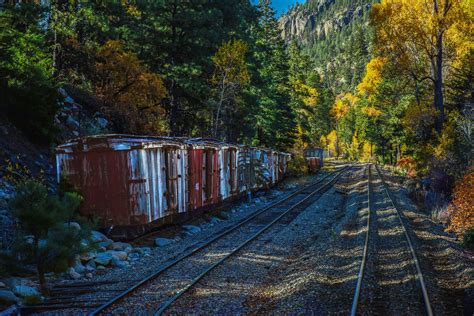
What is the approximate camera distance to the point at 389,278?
28.6ft

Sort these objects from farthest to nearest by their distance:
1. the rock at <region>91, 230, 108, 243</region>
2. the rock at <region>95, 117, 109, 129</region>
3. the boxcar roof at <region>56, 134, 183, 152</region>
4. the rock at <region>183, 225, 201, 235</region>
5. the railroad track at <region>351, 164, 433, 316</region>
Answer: the rock at <region>95, 117, 109, 129</region> → the rock at <region>183, 225, 201, 235</region> → the boxcar roof at <region>56, 134, 183, 152</region> → the rock at <region>91, 230, 108, 243</region> → the railroad track at <region>351, 164, 433, 316</region>

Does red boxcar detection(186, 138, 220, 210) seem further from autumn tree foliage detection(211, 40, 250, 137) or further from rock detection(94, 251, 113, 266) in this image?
autumn tree foliage detection(211, 40, 250, 137)

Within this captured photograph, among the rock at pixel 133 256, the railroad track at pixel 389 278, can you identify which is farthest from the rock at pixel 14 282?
the railroad track at pixel 389 278

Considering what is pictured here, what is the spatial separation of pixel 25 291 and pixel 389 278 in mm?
7104

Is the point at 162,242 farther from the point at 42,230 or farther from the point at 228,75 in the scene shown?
the point at 228,75

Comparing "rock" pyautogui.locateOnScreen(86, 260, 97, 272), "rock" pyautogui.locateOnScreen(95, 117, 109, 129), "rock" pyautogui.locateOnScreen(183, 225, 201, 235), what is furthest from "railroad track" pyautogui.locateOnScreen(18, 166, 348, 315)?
"rock" pyautogui.locateOnScreen(95, 117, 109, 129)

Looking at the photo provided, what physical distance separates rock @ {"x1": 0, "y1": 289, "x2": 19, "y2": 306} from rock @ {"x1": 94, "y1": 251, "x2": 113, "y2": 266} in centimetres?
300

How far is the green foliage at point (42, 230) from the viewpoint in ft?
25.9

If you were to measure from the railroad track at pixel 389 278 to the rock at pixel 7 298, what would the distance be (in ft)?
18.9

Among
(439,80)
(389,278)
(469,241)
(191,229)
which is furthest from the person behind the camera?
(439,80)

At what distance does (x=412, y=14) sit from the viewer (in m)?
23.1

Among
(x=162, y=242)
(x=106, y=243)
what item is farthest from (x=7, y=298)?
(x=162, y=242)

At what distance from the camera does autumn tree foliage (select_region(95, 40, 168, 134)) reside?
72.6ft

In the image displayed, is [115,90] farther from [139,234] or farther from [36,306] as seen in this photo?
[36,306]
